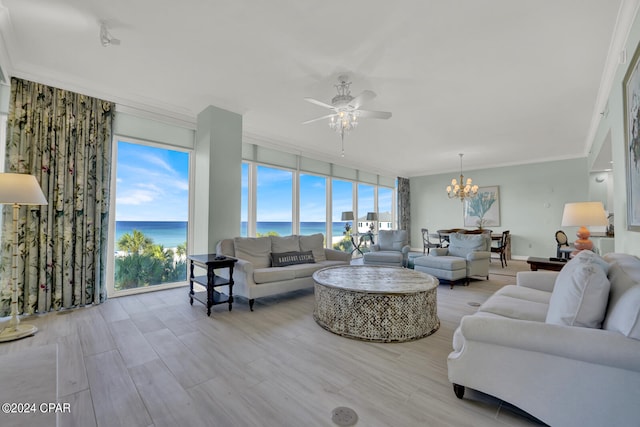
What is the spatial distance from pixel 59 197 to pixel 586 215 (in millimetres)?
6496

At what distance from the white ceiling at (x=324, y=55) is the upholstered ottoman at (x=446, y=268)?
249cm

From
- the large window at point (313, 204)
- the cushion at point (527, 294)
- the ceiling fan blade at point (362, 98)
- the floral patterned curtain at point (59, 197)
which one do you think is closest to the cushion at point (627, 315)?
the cushion at point (527, 294)

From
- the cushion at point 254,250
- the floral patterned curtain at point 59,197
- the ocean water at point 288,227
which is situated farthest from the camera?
the ocean water at point 288,227

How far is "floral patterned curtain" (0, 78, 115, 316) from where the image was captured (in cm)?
321

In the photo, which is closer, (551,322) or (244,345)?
(551,322)

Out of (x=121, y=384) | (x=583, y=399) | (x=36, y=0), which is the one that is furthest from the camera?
A: (x=36, y=0)

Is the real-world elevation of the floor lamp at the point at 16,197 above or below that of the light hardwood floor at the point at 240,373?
above

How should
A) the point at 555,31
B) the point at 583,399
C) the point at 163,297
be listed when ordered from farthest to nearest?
1. the point at 163,297
2. the point at 555,31
3. the point at 583,399

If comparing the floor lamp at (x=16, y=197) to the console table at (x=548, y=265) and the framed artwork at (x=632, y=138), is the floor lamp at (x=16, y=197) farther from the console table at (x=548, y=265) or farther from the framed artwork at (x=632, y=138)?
the console table at (x=548, y=265)

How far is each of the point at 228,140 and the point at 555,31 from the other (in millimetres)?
4146

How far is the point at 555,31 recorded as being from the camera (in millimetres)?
2621

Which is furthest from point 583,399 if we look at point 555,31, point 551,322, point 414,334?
point 555,31

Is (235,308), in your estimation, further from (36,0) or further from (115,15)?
(36,0)

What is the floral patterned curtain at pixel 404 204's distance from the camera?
33.0ft
